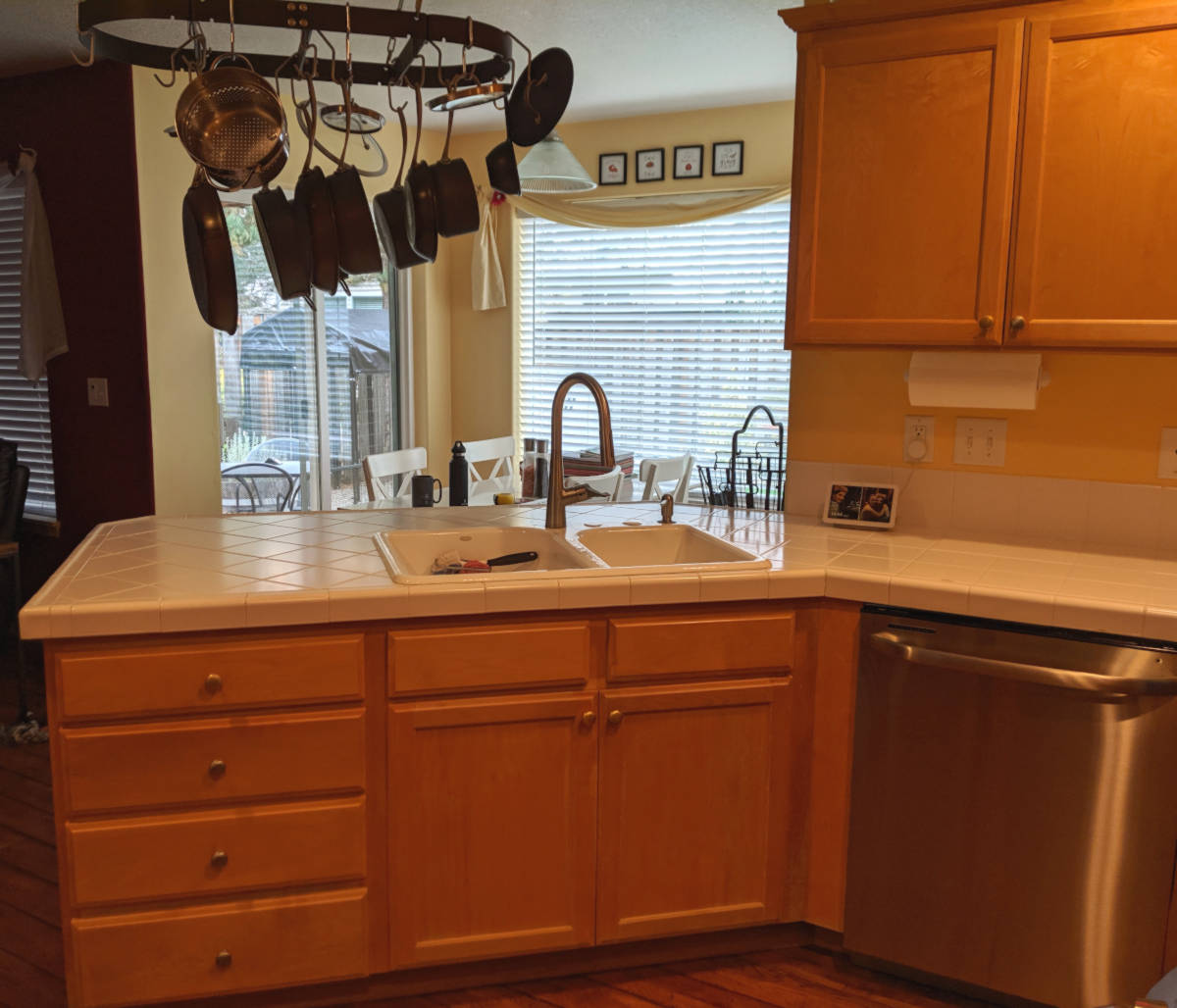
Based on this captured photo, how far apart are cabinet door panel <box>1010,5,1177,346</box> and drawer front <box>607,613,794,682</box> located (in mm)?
850

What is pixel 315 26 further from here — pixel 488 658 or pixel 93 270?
pixel 93 270

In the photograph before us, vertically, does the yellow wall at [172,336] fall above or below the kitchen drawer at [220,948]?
above

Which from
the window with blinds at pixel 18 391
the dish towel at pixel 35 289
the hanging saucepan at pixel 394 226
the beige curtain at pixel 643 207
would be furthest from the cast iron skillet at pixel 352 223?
the beige curtain at pixel 643 207

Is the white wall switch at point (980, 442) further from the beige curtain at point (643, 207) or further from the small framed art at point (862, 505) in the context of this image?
the beige curtain at point (643, 207)

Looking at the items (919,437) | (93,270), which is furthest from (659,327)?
(919,437)

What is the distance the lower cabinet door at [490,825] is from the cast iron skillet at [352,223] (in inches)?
33.5

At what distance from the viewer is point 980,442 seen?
2.45m

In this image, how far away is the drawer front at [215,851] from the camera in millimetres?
1767

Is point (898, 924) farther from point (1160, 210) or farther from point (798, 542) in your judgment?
point (1160, 210)

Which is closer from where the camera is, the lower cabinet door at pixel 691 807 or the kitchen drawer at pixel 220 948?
the kitchen drawer at pixel 220 948

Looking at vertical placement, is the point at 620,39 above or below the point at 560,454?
above

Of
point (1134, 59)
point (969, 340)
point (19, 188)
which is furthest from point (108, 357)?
point (1134, 59)

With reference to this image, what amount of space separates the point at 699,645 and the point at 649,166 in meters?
3.93

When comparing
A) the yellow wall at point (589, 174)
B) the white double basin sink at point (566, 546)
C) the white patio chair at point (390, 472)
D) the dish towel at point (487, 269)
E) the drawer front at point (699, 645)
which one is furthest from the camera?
the dish towel at point (487, 269)
